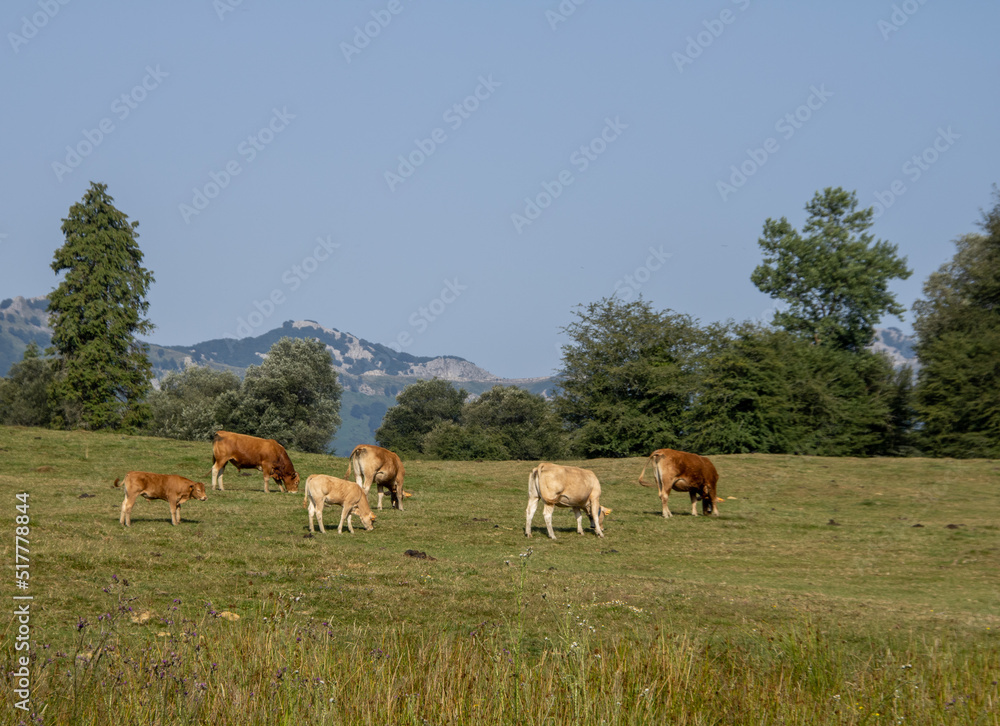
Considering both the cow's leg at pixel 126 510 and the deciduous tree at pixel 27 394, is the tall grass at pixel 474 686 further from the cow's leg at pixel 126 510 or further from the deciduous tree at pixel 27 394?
the deciduous tree at pixel 27 394

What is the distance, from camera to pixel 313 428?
82.8m

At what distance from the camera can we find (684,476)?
25.9m

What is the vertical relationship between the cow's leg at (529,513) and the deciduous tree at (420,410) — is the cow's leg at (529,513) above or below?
below

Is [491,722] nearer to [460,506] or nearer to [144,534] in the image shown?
[144,534]

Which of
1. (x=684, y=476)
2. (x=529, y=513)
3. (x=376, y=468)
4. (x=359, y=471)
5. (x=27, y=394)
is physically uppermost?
(x=27, y=394)

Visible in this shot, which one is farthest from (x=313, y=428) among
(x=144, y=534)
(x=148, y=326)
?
(x=144, y=534)

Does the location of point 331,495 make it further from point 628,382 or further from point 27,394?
point 27,394

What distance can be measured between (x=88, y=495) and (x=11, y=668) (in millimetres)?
17868

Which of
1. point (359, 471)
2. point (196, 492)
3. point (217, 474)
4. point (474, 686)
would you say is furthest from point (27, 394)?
point (474, 686)

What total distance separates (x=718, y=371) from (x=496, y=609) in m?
43.7

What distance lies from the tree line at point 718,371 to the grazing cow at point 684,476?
2463 cm

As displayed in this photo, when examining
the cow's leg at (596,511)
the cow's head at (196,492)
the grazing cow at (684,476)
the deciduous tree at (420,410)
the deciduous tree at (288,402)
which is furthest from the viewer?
the deciduous tree at (420,410)

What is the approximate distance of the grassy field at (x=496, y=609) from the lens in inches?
226

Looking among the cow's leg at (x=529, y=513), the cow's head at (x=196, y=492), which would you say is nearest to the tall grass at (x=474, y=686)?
the cow's head at (x=196, y=492)
